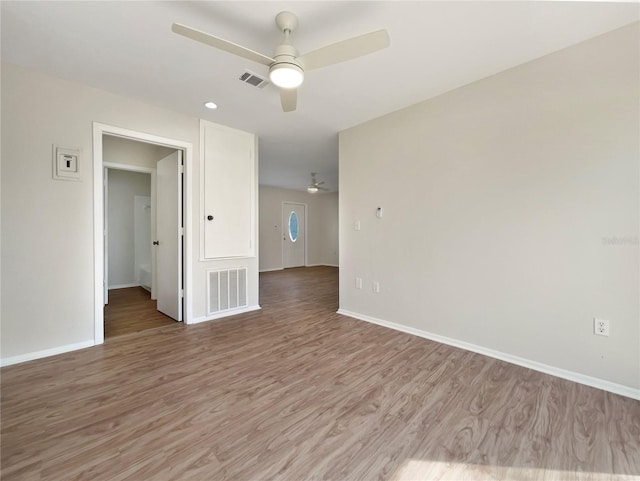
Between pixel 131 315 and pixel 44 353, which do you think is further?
pixel 131 315

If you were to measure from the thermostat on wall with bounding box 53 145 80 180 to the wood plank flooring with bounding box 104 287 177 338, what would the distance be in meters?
A: 1.68

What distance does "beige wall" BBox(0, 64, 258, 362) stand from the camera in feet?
7.75

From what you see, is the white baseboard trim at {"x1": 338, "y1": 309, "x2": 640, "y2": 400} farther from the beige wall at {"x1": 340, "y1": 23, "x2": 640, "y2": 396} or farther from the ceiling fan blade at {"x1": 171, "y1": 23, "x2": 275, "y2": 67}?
the ceiling fan blade at {"x1": 171, "y1": 23, "x2": 275, "y2": 67}

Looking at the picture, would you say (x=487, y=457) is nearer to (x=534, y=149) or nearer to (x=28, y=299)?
(x=534, y=149)

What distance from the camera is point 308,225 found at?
9.20 meters

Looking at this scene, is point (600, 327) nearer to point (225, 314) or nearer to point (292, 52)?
point (292, 52)

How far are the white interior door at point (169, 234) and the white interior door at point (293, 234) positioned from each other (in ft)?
15.7

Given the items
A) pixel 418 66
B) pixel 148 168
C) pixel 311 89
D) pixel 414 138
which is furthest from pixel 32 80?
pixel 414 138

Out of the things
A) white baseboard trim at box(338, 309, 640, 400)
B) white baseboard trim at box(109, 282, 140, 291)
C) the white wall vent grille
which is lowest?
white baseboard trim at box(338, 309, 640, 400)

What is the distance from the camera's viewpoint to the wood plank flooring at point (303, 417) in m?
1.36

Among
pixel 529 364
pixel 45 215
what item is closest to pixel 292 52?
pixel 45 215

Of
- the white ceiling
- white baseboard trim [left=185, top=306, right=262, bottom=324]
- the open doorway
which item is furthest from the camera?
the open doorway

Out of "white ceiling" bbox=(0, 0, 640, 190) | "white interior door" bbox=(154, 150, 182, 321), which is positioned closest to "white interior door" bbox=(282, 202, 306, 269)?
"white interior door" bbox=(154, 150, 182, 321)

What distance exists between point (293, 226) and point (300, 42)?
696 cm
